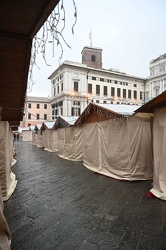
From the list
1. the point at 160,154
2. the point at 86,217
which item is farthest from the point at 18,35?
the point at 160,154

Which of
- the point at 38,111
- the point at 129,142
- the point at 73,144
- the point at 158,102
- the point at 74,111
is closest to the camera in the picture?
the point at 158,102

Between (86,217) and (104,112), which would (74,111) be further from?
(86,217)

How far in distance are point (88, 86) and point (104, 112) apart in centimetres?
3316

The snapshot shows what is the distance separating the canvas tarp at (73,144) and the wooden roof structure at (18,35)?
27.8ft

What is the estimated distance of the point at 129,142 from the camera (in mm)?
6523

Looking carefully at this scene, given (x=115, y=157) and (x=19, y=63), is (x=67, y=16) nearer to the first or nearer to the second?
(x=19, y=63)

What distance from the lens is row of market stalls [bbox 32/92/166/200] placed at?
496cm

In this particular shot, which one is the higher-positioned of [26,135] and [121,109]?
[121,109]

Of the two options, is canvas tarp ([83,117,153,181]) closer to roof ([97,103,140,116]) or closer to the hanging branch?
roof ([97,103,140,116])

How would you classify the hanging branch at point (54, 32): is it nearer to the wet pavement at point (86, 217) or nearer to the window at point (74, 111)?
the wet pavement at point (86, 217)

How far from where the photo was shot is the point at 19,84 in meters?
2.83

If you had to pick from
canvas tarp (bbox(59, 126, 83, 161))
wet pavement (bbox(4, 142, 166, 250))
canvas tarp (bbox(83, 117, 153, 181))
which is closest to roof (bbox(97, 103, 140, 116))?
canvas tarp (bbox(83, 117, 153, 181))

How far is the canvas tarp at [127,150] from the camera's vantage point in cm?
651

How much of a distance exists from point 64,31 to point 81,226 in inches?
137
